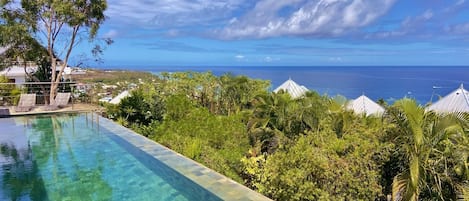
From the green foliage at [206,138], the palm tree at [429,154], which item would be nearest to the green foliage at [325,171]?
the palm tree at [429,154]

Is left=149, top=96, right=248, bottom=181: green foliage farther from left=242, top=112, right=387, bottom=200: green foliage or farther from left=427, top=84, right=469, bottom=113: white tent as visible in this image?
left=427, top=84, right=469, bottom=113: white tent

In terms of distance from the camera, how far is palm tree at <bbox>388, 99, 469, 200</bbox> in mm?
6500

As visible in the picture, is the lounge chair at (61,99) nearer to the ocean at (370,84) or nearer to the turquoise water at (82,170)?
the ocean at (370,84)

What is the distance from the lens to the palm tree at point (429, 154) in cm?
650

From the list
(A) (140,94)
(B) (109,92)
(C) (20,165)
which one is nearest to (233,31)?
(B) (109,92)

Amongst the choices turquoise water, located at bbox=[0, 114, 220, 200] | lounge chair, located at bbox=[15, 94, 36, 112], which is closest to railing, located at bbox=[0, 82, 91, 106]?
lounge chair, located at bbox=[15, 94, 36, 112]

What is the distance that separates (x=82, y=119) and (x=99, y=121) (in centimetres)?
112

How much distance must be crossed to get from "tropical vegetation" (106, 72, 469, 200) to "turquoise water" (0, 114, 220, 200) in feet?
4.82

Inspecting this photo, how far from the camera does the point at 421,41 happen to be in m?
51.0

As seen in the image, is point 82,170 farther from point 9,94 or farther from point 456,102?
point 456,102

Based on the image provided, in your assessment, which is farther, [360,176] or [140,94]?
[140,94]

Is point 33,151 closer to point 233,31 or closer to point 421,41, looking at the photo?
point 233,31

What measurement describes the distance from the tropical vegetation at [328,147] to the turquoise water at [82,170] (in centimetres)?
147

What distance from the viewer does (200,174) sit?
5.70m
